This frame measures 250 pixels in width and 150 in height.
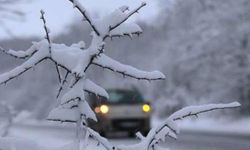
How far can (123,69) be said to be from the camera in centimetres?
223

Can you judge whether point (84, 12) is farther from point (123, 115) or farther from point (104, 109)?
point (123, 115)

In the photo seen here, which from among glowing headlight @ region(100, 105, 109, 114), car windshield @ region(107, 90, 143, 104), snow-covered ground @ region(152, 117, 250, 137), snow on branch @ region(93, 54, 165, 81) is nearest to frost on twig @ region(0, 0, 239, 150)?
snow on branch @ region(93, 54, 165, 81)

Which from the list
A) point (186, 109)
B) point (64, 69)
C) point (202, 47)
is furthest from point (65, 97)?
point (202, 47)

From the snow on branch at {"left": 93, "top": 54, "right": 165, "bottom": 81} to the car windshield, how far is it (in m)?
18.8

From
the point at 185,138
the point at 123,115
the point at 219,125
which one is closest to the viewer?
the point at 123,115

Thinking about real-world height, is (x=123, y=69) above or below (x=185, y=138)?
below

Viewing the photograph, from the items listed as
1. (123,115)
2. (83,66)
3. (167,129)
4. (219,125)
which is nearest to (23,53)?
(83,66)

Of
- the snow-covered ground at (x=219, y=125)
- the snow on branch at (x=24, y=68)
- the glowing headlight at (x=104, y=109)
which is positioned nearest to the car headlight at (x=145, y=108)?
the glowing headlight at (x=104, y=109)

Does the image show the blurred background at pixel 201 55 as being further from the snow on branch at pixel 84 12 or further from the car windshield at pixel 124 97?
the snow on branch at pixel 84 12

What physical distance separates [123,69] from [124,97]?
1933 cm

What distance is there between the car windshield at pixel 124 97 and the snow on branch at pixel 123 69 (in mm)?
18773

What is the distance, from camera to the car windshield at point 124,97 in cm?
2125

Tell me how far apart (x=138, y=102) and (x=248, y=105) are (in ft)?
33.9

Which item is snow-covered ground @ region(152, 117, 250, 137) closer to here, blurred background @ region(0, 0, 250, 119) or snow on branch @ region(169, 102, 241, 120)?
blurred background @ region(0, 0, 250, 119)
